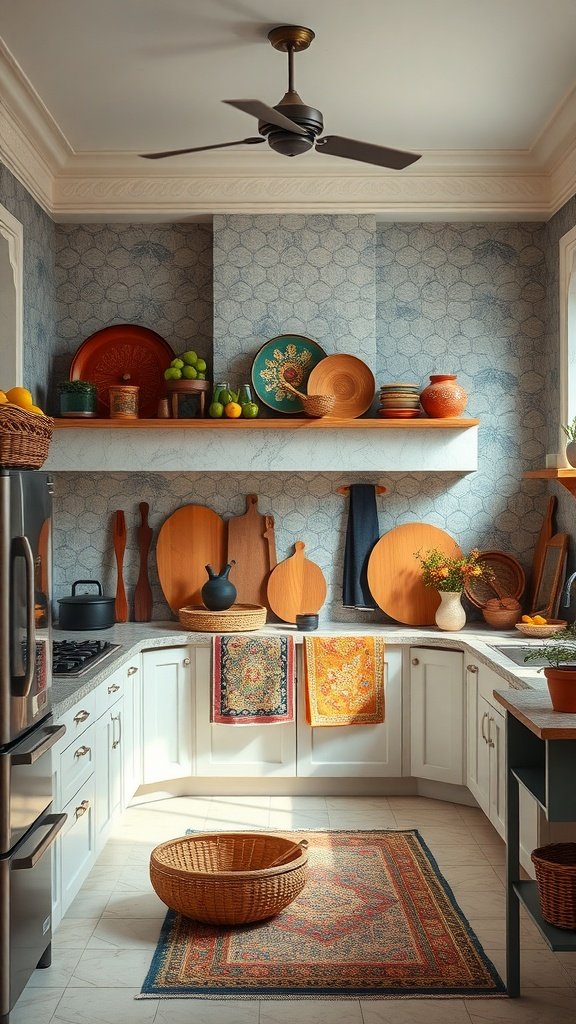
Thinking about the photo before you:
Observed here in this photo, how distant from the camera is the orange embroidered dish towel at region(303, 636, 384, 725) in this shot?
14.9 ft

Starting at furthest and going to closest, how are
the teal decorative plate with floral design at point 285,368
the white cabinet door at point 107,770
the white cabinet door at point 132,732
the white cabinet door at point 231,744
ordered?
the teal decorative plate with floral design at point 285,368
the white cabinet door at point 231,744
the white cabinet door at point 132,732
the white cabinet door at point 107,770

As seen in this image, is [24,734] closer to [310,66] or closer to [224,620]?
[224,620]

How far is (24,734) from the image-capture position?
8.83 feet

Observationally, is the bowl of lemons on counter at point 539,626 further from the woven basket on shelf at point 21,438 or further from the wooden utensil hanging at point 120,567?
the woven basket on shelf at point 21,438

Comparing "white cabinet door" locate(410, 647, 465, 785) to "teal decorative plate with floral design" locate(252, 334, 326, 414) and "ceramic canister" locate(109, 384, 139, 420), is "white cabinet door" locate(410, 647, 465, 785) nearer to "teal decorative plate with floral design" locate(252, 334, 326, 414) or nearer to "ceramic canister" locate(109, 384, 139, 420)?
"teal decorative plate with floral design" locate(252, 334, 326, 414)

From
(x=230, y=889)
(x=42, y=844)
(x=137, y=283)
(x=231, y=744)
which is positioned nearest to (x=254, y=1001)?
(x=230, y=889)

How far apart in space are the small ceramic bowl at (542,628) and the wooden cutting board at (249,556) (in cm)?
134

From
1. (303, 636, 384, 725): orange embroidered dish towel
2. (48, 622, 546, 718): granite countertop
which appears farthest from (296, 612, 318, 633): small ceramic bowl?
(303, 636, 384, 725): orange embroidered dish towel

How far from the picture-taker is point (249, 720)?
14.9 ft

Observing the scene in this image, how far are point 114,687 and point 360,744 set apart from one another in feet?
4.30

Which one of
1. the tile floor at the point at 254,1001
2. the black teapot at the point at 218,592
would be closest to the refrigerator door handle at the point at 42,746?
the tile floor at the point at 254,1001

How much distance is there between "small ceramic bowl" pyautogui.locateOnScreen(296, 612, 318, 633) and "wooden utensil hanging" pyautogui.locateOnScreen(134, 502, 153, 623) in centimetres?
82

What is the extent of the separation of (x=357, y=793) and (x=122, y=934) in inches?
67.9

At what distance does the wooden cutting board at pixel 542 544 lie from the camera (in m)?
4.82
